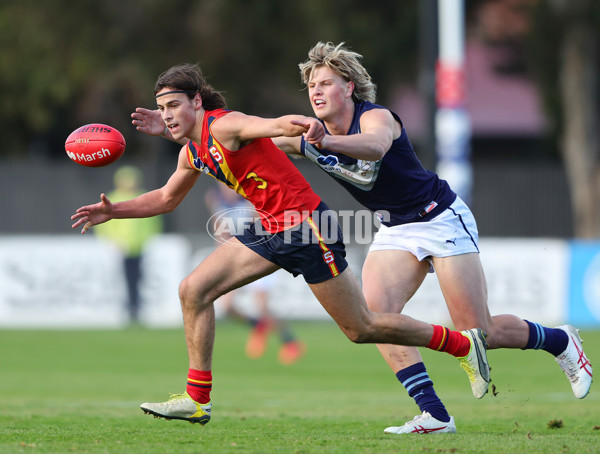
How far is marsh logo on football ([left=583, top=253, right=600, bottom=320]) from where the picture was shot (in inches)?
686

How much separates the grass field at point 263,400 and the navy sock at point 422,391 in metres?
0.32

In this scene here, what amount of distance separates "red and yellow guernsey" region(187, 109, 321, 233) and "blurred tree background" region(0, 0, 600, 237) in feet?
55.6

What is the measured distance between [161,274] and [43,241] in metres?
2.08

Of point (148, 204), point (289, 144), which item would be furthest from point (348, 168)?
point (148, 204)

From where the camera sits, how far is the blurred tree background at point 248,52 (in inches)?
952

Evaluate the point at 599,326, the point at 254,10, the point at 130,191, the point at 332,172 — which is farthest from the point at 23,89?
the point at 332,172

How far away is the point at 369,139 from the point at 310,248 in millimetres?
852

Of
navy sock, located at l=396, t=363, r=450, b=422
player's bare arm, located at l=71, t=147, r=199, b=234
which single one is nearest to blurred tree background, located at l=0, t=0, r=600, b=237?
player's bare arm, located at l=71, t=147, r=199, b=234

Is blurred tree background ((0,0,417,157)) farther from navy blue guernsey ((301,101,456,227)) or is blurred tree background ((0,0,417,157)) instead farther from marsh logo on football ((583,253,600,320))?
navy blue guernsey ((301,101,456,227))

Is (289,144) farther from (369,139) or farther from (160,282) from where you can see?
(160,282)

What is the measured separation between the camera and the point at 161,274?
18.1 m

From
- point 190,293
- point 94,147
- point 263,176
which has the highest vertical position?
point 94,147

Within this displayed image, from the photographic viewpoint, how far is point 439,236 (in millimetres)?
7484

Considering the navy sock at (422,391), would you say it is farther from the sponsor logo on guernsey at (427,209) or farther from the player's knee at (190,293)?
the player's knee at (190,293)
